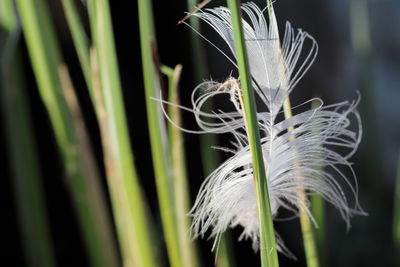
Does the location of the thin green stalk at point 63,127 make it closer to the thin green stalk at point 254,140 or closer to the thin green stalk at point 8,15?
the thin green stalk at point 8,15

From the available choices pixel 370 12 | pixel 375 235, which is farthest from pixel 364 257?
pixel 370 12

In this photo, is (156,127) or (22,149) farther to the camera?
(22,149)

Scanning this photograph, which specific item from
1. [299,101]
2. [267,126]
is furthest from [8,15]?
[299,101]

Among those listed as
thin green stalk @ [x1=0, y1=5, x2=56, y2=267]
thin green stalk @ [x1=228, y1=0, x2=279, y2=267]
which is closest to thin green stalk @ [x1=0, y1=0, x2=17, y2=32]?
thin green stalk @ [x1=0, y1=5, x2=56, y2=267]

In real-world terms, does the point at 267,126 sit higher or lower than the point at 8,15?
lower

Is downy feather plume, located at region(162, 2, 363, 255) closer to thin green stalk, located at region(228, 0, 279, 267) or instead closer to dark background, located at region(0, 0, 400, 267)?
thin green stalk, located at region(228, 0, 279, 267)

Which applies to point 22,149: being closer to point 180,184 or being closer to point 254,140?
point 180,184

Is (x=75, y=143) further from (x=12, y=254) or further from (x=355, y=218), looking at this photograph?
(x=355, y=218)
